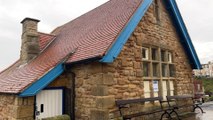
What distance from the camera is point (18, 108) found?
22.5 feet

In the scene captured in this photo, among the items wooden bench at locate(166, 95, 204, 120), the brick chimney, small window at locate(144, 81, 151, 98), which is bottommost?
wooden bench at locate(166, 95, 204, 120)

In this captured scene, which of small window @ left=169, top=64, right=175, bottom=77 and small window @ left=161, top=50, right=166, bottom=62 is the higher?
small window @ left=161, top=50, right=166, bottom=62

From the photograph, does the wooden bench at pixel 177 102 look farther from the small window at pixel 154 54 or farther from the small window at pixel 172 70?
the small window at pixel 154 54

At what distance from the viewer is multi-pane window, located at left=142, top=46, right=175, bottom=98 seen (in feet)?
29.2

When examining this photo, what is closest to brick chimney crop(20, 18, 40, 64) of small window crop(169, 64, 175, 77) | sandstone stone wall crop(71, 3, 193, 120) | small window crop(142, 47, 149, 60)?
sandstone stone wall crop(71, 3, 193, 120)

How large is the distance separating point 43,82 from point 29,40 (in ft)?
10.2

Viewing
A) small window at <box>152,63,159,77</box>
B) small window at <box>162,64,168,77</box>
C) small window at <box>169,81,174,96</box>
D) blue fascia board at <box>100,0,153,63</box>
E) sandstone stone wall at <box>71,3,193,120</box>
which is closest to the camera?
blue fascia board at <box>100,0,153,63</box>

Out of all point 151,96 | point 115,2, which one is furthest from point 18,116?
point 115,2

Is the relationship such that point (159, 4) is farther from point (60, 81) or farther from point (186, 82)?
point (60, 81)

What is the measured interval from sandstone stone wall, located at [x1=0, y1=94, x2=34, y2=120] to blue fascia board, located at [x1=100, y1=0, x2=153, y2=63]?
2.77m

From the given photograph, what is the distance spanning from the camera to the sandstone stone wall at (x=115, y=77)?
6957mm

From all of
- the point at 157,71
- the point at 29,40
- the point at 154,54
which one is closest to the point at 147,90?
the point at 157,71

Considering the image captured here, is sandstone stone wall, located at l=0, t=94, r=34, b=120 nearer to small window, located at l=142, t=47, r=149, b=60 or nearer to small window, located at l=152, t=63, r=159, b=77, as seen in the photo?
small window, located at l=142, t=47, r=149, b=60

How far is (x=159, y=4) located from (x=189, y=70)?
3932 millimetres
